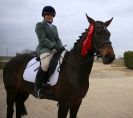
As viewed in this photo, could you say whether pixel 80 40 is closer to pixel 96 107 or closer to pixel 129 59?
pixel 96 107

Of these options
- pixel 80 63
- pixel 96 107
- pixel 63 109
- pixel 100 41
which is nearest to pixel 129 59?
pixel 96 107

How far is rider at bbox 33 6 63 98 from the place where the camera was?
6.32 metres

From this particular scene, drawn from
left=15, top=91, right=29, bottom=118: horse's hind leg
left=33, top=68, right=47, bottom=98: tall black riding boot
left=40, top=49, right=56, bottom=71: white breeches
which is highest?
left=40, top=49, right=56, bottom=71: white breeches

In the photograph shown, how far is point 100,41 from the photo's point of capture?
543 centimetres

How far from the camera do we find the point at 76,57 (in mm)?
6000

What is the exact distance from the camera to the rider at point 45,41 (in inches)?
249

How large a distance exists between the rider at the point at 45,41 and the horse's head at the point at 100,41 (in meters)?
0.89

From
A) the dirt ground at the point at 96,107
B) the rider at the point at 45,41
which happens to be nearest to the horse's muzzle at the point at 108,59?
the rider at the point at 45,41

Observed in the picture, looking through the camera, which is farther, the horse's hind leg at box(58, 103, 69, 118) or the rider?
the rider

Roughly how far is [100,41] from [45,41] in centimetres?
134

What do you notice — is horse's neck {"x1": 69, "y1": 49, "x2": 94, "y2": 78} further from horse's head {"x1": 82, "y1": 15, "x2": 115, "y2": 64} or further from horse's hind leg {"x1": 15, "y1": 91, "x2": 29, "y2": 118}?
horse's hind leg {"x1": 15, "y1": 91, "x2": 29, "y2": 118}

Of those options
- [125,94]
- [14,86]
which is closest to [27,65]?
[14,86]

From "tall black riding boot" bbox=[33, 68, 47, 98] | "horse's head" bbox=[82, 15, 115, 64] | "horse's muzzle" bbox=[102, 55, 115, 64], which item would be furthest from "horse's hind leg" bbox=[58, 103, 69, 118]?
"horse's muzzle" bbox=[102, 55, 115, 64]

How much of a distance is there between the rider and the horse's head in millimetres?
893
